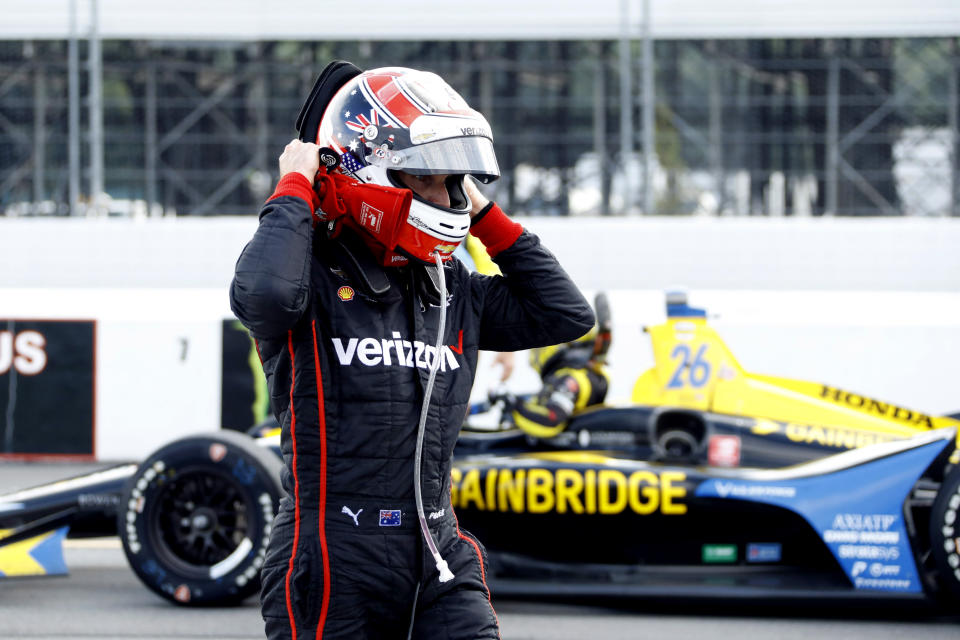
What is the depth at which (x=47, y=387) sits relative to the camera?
30.7 ft

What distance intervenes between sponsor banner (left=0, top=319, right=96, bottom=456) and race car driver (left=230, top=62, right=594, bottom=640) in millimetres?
7031

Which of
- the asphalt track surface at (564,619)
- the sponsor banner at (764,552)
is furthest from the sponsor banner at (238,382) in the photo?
the sponsor banner at (764,552)

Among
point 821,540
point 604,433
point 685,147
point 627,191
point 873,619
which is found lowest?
point 873,619

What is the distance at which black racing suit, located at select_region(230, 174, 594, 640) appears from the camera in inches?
100

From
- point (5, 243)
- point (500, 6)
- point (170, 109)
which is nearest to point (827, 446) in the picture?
point (5, 243)

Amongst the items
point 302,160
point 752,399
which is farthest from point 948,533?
point 302,160

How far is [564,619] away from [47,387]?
5.25m

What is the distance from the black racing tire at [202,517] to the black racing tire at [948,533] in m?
2.50

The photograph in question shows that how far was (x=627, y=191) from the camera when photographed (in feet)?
39.8

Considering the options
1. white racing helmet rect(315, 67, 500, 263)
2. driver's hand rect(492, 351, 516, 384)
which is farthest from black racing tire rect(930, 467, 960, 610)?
white racing helmet rect(315, 67, 500, 263)

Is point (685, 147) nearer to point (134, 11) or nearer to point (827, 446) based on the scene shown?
point (134, 11)

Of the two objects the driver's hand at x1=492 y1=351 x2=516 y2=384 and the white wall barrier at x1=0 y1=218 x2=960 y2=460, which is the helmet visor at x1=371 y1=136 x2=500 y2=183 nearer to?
the driver's hand at x1=492 y1=351 x2=516 y2=384

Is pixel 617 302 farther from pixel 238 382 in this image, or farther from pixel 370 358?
pixel 370 358

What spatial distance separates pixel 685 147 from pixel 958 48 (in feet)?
14.0
